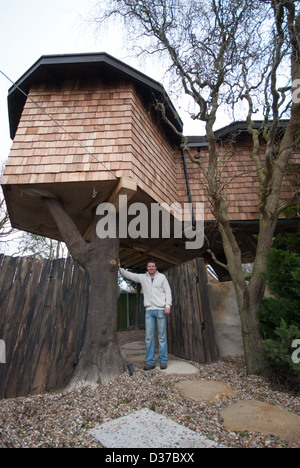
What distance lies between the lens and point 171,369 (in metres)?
3.53

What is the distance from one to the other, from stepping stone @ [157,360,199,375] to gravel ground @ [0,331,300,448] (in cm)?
16

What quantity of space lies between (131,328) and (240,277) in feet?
31.8

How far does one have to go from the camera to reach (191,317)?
→ 429cm

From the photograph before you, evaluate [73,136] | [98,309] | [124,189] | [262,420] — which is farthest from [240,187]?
[262,420]

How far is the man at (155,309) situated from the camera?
143 inches

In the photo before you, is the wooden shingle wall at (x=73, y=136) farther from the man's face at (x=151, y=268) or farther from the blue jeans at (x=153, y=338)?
the blue jeans at (x=153, y=338)

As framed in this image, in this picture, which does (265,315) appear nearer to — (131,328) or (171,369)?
(171,369)

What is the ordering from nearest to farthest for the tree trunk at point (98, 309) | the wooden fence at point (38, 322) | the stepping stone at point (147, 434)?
the stepping stone at point (147, 434), the wooden fence at point (38, 322), the tree trunk at point (98, 309)

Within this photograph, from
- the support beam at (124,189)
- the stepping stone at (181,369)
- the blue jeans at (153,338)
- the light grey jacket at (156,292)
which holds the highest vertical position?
the support beam at (124,189)

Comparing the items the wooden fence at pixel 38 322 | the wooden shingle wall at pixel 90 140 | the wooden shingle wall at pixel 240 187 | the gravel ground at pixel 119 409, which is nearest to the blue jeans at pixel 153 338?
the gravel ground at pixel 119 409

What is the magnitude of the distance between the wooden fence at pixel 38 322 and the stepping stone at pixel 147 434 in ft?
4.90

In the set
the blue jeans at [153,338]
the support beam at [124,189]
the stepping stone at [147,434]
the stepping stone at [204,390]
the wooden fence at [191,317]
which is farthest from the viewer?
the wooden fence at [191,317]

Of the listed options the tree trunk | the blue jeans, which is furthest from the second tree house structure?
the blue jeans

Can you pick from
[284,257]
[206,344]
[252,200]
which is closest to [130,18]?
[252,200]
